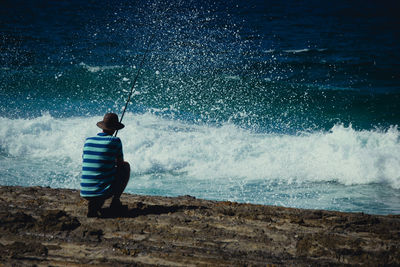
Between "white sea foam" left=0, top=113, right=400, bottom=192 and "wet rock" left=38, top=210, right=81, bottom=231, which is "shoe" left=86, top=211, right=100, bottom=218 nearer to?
"wet rock" left=38, top=210, right=81, bottom=231

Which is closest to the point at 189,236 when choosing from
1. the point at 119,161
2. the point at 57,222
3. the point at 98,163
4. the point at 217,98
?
the point at 119,161

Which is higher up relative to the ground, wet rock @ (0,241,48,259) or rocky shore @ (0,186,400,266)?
rocky shore @ (0,186,400,266)

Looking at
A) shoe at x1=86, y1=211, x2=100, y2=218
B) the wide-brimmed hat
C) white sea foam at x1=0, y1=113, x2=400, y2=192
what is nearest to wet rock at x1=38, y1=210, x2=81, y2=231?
shoe at x1=86, y1=211, x2=100, y2=218

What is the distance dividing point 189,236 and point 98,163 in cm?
127

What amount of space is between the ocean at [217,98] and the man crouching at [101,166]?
2.72 metres

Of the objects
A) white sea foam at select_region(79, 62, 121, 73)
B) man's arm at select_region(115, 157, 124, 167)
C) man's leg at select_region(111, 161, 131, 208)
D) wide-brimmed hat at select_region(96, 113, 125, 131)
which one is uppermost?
white sea foam at select_region(79, 62, 121, 73)

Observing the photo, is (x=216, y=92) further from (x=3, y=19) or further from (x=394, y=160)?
(x=3, y=19)

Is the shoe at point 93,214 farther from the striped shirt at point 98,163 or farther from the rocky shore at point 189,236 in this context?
the striped shirt at point 98,163

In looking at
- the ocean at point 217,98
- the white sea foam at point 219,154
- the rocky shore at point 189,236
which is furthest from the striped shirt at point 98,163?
the white sea foam at point 219,154

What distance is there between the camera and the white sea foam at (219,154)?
676cm

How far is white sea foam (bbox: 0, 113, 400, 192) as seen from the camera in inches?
266

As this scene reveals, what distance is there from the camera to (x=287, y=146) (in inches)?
318

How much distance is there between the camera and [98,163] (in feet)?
10.2

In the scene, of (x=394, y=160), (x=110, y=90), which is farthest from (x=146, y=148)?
(x=110, y=90)
